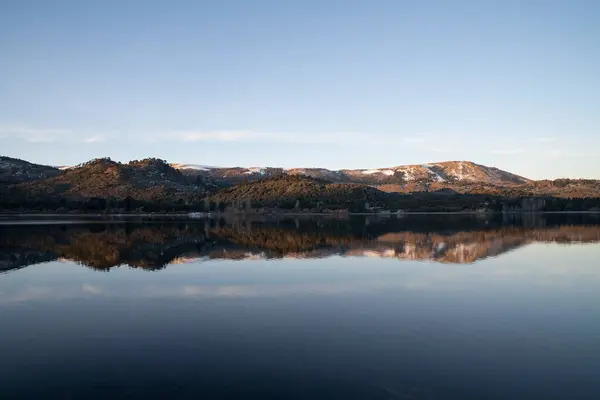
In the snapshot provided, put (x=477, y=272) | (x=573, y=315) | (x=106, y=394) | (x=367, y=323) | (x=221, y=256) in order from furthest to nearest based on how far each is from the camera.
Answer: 1. (x=221, y=256)
2. (x=477, y=272)
3. (x=573, y=315)
4. (x=367, y=323)
5. (x=106, y=394)

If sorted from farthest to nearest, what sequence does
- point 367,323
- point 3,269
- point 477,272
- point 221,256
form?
point 221,256 < point 3,269 < point 477,272 < point 367,323

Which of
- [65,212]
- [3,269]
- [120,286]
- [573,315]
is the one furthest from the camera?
[65,212]

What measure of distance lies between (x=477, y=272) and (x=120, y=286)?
19351 millimetres

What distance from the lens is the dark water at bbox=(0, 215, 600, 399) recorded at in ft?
39.4

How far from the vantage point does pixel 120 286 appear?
86.9 feet

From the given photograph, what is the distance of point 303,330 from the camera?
16.8 m

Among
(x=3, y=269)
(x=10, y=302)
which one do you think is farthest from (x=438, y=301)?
(x=3, y=269)

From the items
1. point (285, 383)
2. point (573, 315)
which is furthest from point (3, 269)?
point (573, 315)

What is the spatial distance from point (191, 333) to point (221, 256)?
24046mm

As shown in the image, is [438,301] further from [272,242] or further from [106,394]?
[272,242]

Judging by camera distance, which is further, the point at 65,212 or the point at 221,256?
the point at 65,212

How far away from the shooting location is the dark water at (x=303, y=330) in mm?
12023

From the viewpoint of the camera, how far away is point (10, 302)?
22.3 meters

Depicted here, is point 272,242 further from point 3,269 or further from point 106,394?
point 106,394
